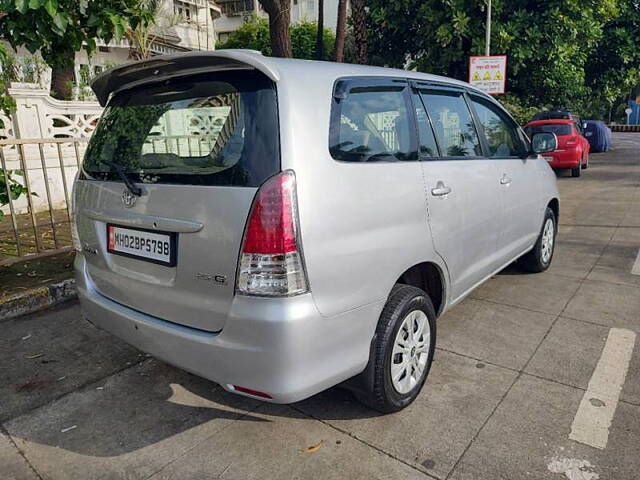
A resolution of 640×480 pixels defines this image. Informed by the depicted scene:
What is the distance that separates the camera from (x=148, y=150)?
2.43 meters

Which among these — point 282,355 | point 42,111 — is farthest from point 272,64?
point 42,111

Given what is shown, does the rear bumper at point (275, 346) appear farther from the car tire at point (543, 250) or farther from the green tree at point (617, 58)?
the green tree at point (617, 58)

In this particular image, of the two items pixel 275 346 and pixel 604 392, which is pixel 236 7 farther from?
pixel 275 346

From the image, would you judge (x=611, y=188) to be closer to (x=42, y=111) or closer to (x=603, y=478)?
(x=603, y=478)

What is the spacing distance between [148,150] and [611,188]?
1106 cm

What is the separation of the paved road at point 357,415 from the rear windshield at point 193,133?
130cm

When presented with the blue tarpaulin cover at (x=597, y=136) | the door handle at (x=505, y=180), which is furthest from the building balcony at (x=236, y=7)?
the door handle at (x=505, y=180)

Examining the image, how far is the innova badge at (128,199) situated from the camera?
231 cm

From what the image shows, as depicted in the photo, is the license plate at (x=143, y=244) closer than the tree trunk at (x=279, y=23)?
Yes

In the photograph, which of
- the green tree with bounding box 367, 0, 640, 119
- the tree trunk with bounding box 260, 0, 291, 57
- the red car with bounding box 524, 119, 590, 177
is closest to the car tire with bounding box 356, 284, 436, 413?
the tree trunk with bounding box 260, 0, 291, 57

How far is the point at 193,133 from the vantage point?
2.35 meters

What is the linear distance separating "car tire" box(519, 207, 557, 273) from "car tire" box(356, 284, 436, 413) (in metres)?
2.40

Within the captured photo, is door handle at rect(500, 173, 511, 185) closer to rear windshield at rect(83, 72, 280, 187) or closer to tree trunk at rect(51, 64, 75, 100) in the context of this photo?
rear windshield at rect(83, 72, 280, 187)

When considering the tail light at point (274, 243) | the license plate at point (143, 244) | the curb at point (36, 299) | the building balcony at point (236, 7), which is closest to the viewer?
the tail light at point (274, 243)
